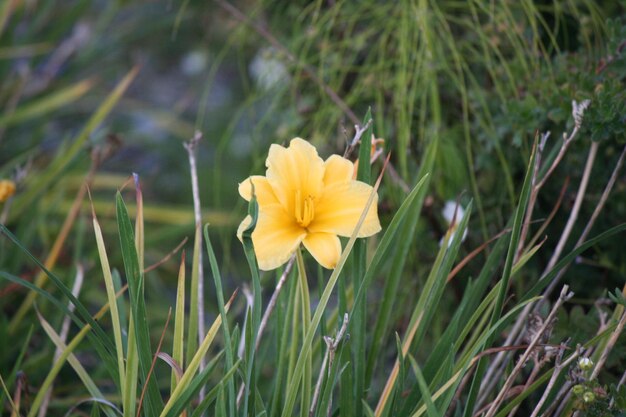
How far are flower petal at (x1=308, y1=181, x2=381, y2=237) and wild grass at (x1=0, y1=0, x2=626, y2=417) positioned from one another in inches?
1.1

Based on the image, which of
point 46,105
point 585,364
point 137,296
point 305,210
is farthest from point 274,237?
point 46,105

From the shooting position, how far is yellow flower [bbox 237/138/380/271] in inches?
34.6

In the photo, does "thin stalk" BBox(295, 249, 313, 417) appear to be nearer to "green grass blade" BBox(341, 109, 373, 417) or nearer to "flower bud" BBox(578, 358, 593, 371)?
"green grass blade" BBox(341, 109, 373, 417)

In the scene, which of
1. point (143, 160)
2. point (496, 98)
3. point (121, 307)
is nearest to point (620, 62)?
point (496, 98)

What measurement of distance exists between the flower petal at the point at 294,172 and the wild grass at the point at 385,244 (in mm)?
56

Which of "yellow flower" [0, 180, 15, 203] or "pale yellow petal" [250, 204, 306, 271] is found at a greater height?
→ "pale yellow petal" [250, 204, 306, 271]

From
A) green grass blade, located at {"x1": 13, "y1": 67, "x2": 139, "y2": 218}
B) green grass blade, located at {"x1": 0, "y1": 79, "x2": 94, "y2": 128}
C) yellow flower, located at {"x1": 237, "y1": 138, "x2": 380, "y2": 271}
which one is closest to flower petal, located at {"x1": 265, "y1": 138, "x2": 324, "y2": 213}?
yellow flower, located at {"x1": 237, "y1": 138, "x2": 380, "y2": 271}

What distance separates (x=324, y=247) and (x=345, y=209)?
0.18ft

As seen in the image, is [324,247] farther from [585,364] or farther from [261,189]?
[585,364]

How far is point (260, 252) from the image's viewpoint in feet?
2.85

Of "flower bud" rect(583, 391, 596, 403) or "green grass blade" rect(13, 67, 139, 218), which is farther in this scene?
"green grass blade" rect(13, 67, 139, 218)

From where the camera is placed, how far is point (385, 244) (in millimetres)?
904

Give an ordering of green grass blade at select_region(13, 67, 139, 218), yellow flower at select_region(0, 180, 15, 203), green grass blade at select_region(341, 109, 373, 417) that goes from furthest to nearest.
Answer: green grass blade at select_region(13, 67, 139, 218)
yellow flower at select_region(0, 180, 15, 203)
green grass blade at select_region(341, 109, 373, 417)

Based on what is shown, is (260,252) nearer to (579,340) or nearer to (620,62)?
(579,340)
